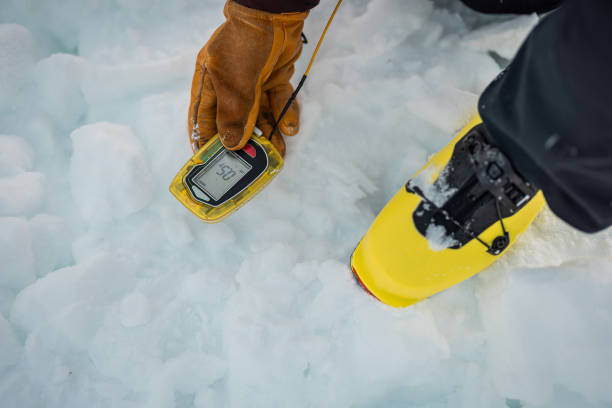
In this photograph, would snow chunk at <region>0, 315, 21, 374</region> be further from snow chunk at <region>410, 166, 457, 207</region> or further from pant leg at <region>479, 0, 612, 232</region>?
pant leg at <region>479, 0, 612, 232</region>

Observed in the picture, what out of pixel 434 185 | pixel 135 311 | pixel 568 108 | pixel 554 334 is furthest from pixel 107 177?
pixel 554 334

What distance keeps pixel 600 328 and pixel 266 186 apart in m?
0.73

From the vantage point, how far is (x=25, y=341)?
870mm

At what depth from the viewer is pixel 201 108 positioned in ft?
2.86

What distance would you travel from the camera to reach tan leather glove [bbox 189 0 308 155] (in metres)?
0.78

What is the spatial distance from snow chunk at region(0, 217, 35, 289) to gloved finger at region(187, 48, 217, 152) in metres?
0.43

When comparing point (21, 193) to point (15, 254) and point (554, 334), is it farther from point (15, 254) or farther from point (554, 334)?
point (554, 334)

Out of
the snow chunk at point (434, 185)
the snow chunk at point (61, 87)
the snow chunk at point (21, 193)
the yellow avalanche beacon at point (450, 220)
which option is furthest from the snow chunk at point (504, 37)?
the snow chunk at point (21, 193)

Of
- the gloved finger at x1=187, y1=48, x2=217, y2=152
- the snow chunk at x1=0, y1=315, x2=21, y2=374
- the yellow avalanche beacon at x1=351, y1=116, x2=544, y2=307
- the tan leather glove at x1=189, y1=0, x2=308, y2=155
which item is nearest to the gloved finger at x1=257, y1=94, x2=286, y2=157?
the tan leather glove at x1=189, y1=0, x2=308, y2=155

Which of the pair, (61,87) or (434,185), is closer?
(434,185)

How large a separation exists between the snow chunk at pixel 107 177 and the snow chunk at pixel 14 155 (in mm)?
123

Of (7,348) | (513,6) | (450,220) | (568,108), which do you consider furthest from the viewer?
(513,6)

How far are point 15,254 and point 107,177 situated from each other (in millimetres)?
257

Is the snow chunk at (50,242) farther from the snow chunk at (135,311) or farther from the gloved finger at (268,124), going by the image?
the gloved finger at (268,124)
